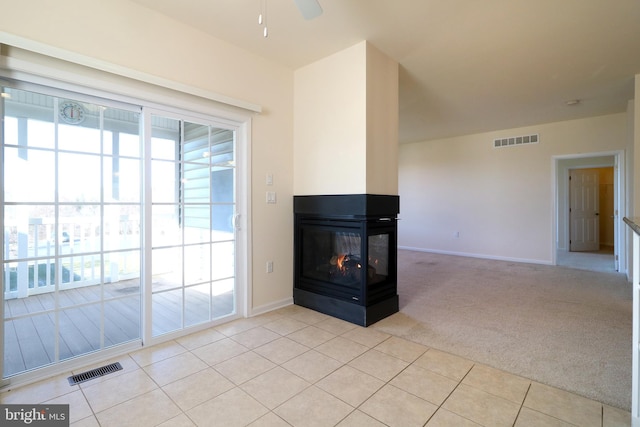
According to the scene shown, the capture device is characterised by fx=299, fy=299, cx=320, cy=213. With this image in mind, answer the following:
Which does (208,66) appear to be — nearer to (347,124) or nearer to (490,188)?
(347,124)

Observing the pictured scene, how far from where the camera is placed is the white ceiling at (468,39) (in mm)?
2373

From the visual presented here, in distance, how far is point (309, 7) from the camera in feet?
5.55

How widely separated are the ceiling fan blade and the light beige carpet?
8.30 ft

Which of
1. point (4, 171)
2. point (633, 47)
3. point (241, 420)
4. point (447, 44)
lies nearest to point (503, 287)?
point (633, 47)

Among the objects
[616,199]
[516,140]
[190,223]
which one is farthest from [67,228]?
[616,199]

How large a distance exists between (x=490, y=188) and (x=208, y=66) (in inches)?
226

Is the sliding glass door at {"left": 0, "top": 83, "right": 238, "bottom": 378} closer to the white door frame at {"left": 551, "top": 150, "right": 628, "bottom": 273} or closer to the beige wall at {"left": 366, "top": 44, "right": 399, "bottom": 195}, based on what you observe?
the beige wall at {"left": 366, "top": 44, "right": 399, "bottom": 195}

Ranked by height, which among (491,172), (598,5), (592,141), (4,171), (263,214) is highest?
(598,5)

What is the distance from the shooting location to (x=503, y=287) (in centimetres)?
416

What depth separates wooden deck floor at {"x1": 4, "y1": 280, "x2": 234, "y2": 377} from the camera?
79.1 inches

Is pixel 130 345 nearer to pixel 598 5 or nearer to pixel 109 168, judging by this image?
pixel 109 168

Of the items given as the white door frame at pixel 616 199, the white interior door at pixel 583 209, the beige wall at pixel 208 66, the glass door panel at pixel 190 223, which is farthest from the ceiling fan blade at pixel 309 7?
the white interior door at pixel 583 209

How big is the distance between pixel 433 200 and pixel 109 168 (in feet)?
20.8

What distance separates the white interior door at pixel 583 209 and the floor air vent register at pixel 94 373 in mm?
9283
